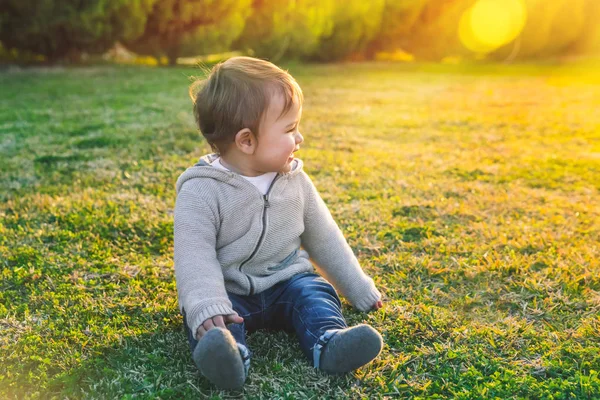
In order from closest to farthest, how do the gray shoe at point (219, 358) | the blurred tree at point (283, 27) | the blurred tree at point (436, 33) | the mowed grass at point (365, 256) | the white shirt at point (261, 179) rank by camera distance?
the gray shoe at point (219, 358), the mowed grass at point (365, 256), the white shirt at point (261, 179), the blurred tree at point (283, 27), the blurred tree at point (436, 33)

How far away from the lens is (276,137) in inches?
86.0

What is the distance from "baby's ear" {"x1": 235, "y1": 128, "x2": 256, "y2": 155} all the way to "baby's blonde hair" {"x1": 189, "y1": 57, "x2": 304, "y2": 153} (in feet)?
0.06

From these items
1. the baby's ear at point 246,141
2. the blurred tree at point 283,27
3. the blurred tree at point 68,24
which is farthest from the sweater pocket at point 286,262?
the blurred tree at point 283,27

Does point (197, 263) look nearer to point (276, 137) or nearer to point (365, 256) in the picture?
point (276, 137)

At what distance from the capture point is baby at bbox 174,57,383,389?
6.63 ft

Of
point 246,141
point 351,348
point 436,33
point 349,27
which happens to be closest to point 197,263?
point 246,141

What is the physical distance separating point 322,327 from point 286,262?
396 mm

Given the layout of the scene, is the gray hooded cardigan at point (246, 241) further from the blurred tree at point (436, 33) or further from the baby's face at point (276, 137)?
the blurred tree at point (436, 33)

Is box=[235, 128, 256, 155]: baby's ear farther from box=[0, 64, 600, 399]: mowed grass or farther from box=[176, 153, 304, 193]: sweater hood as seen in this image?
box=[0, 64, 600, 399]: mowed grass

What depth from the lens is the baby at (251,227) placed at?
6.63ft

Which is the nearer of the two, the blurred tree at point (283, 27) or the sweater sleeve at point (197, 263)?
the sweater sleeve at point (197, 263)

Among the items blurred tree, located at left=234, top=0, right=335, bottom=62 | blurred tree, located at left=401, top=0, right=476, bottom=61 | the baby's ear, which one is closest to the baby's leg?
the baby's ear

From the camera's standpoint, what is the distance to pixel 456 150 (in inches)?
215

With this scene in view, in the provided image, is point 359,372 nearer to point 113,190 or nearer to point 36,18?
point 113,190
